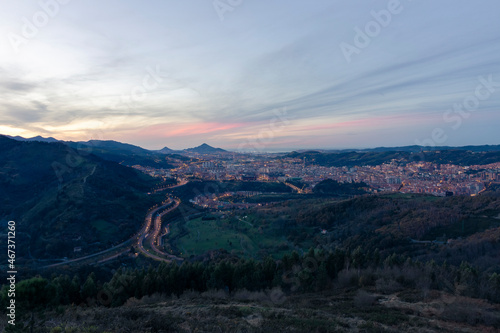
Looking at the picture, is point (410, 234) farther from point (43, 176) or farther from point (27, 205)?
point (43, 176)

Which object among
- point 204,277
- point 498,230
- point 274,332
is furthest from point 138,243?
point 498,230

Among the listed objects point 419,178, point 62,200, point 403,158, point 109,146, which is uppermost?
point 109,146

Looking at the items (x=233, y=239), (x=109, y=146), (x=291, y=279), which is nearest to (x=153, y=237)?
(x=233, y=239)

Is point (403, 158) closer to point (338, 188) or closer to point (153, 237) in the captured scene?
point (338, 188)

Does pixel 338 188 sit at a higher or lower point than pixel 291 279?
lower

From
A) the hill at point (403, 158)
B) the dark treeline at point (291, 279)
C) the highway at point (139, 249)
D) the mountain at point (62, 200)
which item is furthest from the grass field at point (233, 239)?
the hill at point (403, 158)

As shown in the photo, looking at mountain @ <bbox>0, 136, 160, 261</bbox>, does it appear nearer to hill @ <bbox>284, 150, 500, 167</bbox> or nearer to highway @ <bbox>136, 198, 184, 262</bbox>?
highway @ <bbox>136, 198, 184, 262</bbox>
